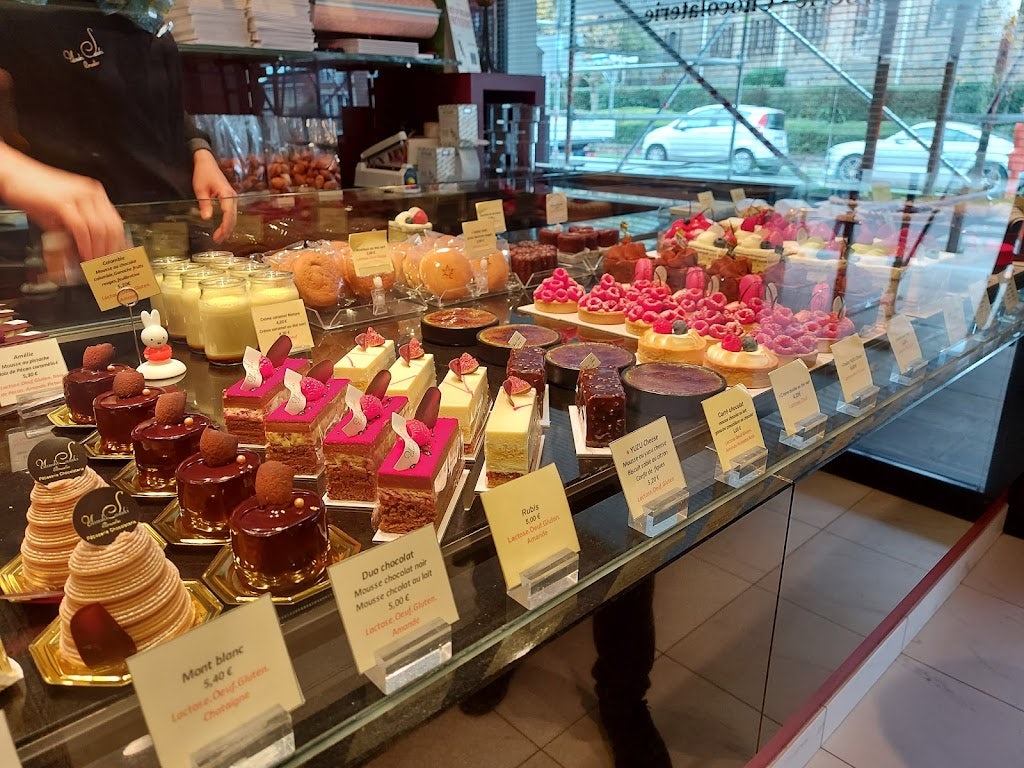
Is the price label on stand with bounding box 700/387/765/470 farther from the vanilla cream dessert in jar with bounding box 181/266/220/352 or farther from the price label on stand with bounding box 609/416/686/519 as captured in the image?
the vanilla cream dessert in jar with bounding box 181/266/220/352

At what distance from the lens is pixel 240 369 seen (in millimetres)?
2053

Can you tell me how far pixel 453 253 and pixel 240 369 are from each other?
943 millimetres

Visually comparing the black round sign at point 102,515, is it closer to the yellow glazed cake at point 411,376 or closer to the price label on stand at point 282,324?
the yellow glazed cake at point 411,376

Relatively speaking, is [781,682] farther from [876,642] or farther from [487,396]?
[487,396]

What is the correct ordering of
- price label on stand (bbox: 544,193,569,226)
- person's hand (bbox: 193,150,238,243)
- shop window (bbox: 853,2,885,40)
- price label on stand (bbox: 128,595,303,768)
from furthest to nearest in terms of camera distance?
1. shop window (bbox: 853,2,885,40)
2. price label on stand (bbox: 544,193,569,226)
3. person's hand (bbox: 193,150,238,243)
4. price label on stand (bbox: 128,595,303,768)

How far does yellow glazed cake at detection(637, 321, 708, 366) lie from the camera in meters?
2.17

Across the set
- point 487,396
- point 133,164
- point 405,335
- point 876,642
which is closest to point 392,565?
point 487,396

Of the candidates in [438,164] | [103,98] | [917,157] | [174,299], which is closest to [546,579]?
[174,299]

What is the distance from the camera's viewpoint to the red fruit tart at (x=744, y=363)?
207 centimetres

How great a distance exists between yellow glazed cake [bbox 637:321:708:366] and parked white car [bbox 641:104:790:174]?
181 inches

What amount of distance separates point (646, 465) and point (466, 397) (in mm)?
480

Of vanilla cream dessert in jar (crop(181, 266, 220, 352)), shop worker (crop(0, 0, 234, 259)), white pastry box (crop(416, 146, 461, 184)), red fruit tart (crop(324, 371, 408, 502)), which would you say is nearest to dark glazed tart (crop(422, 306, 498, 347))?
vanilla cream dessert in jar (crop(181, 266, 220, 352))

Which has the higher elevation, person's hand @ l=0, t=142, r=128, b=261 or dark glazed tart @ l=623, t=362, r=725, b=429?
person's hand @ l=0, t=142, r=128, b=261

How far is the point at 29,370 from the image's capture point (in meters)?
1.79
